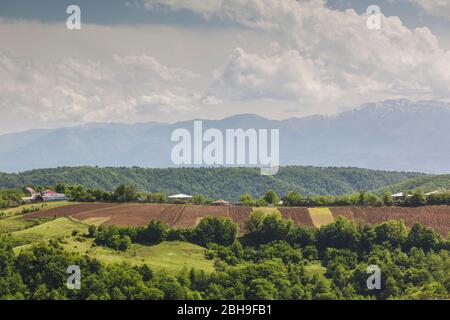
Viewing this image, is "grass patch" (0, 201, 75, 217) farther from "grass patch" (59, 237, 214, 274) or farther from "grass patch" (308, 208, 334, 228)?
"grass patch" (308, 208, 334, 228)

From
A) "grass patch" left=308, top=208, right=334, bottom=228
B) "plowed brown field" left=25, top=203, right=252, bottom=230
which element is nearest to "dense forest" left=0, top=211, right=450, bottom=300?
"grass patch" left=308, top=208, right=334, bottom=228

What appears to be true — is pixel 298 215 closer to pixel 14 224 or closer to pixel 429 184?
pixel 14 224

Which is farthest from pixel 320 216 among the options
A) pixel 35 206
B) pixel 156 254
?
pixel 35 206

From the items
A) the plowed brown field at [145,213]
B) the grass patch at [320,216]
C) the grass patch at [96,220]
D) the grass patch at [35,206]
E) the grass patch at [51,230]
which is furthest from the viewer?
the grass patch at [35,206]

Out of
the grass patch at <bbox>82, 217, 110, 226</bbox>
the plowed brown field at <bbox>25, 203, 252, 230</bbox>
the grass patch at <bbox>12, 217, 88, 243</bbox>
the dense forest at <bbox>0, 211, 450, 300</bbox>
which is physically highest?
the plowed brown field at <bbox>25, 203, 252, 230</bbox>

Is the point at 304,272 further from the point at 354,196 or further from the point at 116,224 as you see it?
the point at 354,196

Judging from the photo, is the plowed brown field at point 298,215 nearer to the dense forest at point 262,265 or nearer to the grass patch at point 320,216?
the grass patch at point 320,216

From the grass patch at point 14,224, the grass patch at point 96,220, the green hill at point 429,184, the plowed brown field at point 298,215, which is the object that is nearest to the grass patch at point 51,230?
the grass patch at point 96,220
